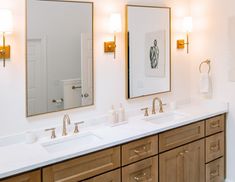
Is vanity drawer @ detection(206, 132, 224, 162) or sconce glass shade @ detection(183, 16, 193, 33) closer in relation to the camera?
vanity drawer @ detection(206, 132, 224, 162)

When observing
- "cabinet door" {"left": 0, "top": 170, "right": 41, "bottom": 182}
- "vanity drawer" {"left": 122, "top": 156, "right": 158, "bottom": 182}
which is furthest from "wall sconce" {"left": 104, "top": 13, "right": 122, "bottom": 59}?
"cabinet door" {"left": 0, "top": 170, "right": 41, "bottom": 182}

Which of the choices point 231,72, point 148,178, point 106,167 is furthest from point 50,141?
point 231,72

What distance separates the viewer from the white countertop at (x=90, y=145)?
182 centimetres

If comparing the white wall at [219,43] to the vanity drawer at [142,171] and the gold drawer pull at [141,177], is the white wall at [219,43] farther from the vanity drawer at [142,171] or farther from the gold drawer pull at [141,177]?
the gold drawer pull at [141,177]

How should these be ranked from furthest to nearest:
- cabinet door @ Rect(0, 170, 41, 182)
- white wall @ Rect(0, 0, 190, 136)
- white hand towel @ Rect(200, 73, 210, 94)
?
white hand towel @ Rect(200, 73, 210, 94) → white wall @ Rect(0, 0, 190, 136) → cabinet door @ Rect(0, 170, 41, 182)

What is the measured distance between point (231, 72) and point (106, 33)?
4.82ft

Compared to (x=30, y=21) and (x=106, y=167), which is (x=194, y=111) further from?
(x=30, y=21)

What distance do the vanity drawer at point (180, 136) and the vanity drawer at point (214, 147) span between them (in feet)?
0.55

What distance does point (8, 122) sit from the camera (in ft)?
7.22

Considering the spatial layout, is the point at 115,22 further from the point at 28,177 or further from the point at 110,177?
the point at 28,177

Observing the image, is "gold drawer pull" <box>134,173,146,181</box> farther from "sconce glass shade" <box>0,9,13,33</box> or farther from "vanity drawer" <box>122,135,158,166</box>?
"sconce glass shade" <box>0,9,13,33</box>

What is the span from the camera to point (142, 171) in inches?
96.0

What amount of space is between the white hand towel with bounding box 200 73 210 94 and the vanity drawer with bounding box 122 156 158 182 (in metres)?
1.21

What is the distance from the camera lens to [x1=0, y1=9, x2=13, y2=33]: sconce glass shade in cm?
204
